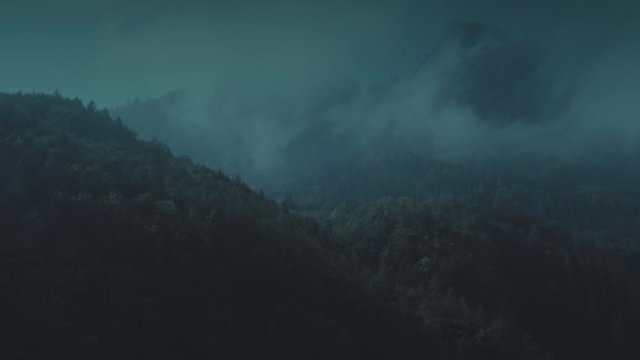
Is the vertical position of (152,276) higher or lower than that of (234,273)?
lower

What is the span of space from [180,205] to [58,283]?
120ft

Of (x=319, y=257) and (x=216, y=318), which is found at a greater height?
(x=319, y=257)

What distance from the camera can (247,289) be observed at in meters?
90.5

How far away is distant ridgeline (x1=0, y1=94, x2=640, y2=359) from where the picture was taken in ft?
240

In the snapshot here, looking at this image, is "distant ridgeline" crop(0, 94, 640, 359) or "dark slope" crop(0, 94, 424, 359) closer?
"dark slope" crop(0, 94, 424, 359)

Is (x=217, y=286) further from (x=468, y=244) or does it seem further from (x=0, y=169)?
(x=468, y=244)

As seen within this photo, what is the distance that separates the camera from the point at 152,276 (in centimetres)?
8294

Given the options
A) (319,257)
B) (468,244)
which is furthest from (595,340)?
(319,257)

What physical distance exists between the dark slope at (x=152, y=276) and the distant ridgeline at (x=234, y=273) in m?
0.24

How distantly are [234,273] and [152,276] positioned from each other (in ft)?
42.8

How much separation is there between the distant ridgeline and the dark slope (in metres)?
0.24

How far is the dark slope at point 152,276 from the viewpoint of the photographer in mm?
69688

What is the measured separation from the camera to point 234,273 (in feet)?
301

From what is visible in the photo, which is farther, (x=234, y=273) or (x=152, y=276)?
(x=234, y=273)
